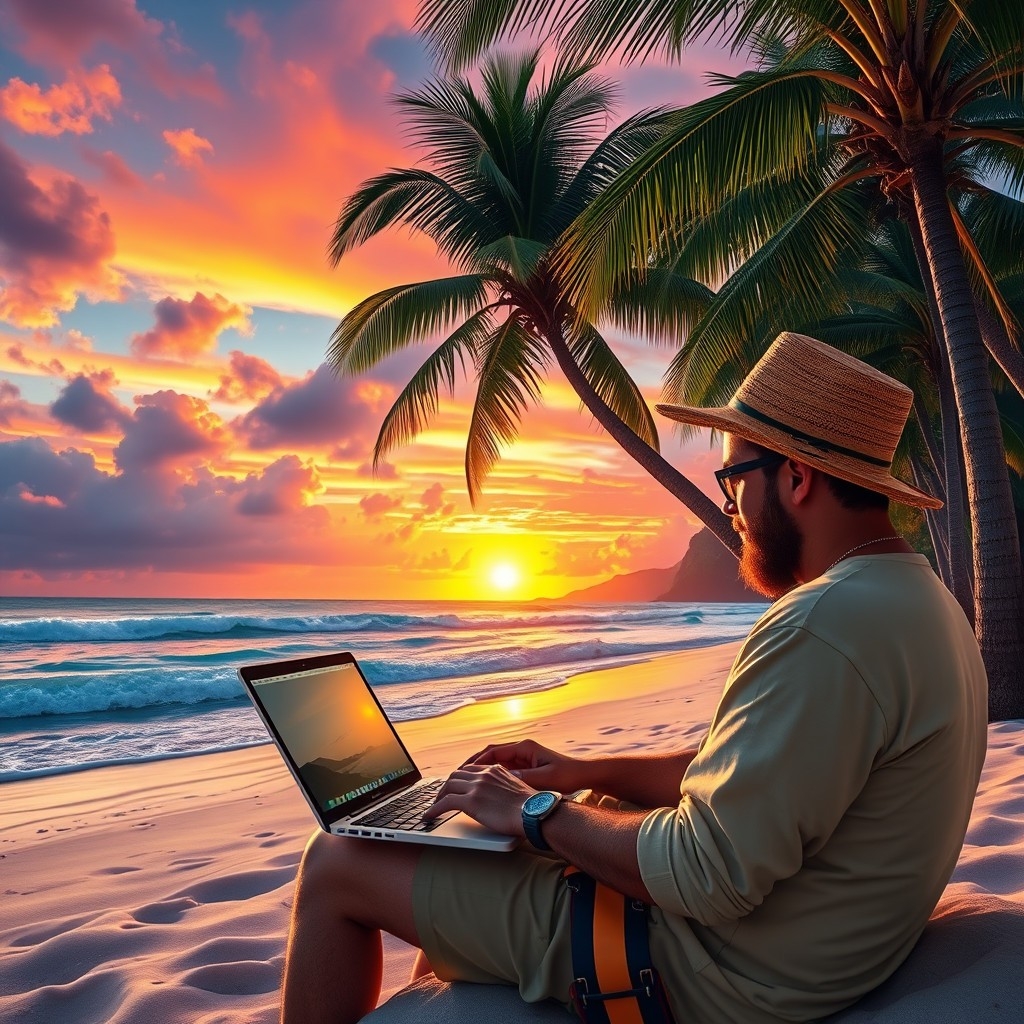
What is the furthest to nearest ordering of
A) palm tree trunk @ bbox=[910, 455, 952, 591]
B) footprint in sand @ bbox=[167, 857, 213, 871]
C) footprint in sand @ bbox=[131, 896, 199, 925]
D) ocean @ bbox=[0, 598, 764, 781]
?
palm tree trunk @ bbox=[910, 455, 952, 591]
ocean @ bbox=[0, 598, 764, 781]
footprint in sand @ bbox=[167, 857, 213, 871]
footprint in sand @ bbox=[131, 896, 199, 925]

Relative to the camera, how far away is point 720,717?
144 centimetres

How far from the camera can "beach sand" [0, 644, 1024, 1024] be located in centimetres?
261

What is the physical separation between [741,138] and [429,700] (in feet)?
25.8

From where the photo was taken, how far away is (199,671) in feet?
51.5

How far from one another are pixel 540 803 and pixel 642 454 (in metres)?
8.85

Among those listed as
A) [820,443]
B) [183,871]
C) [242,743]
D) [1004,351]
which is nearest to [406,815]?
[820,443]

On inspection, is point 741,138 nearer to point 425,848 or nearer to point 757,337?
point 425,848

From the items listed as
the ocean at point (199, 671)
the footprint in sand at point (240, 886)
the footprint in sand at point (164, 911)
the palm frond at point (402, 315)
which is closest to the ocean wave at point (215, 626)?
the ocean at point (199, 671)

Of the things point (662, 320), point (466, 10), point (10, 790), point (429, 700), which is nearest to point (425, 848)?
point (10, 790)

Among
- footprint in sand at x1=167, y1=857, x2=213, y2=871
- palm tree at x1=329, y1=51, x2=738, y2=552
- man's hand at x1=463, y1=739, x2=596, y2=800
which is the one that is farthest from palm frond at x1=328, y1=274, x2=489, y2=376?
man's hand at x1=463, y1=739, x2=596, y2=800

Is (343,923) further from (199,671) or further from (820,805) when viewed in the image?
(199,671)

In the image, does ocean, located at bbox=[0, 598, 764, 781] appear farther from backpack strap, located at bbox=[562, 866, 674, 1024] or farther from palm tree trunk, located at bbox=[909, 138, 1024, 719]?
backpack strap, located at bbox=[562, 866, 674, 1024]

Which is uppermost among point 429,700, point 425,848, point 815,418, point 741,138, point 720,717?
point 741,138

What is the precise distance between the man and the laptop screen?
→ 0.26 metres
